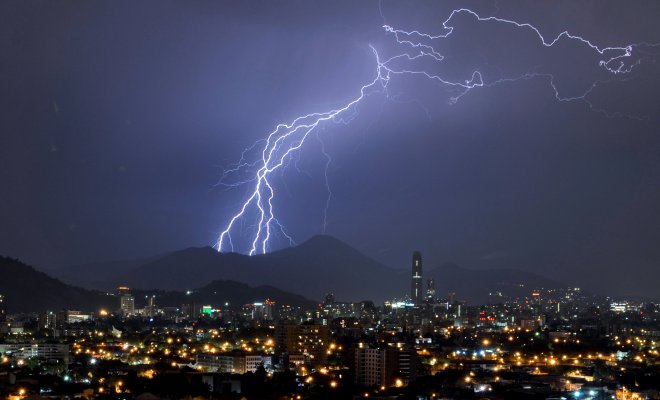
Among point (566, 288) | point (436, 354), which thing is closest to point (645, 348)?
point (436, 354)

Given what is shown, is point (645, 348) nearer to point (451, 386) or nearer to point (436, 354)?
point (436, 354)

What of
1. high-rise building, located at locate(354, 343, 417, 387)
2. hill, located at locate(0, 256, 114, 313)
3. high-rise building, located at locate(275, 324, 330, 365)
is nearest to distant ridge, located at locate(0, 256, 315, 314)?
hill, located at locate(0, 256, 114, 313)

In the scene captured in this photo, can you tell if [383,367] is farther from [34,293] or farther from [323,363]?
[34,293]

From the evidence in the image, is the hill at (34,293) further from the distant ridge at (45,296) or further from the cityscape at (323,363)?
the cityscape at (323,363)

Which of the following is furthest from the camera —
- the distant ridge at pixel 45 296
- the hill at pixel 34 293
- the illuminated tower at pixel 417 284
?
the illuminated tower at pixel 417 284

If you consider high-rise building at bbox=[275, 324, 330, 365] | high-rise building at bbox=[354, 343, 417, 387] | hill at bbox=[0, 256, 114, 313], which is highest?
hill at bbox=[0, 256, 114, 313]

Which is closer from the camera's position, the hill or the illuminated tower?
the hill

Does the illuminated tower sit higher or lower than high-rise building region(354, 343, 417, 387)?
higher

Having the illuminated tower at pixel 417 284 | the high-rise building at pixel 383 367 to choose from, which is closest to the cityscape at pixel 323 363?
the high-rise building at pixel 383 367

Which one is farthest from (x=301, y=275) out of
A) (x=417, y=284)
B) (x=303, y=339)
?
(x=303, y=339)

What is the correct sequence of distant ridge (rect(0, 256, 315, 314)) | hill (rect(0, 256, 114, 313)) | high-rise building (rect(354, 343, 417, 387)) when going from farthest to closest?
distant ridge (rect(0, 256, 315, 314)) → hill (rect(0, 256, 114, 313)) → high-rise building (rect(354, 343, 417, 387))

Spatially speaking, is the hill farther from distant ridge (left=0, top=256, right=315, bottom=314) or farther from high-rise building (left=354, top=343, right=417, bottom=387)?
high-rise building (left=354, top=343, right=417, bottom=387)
